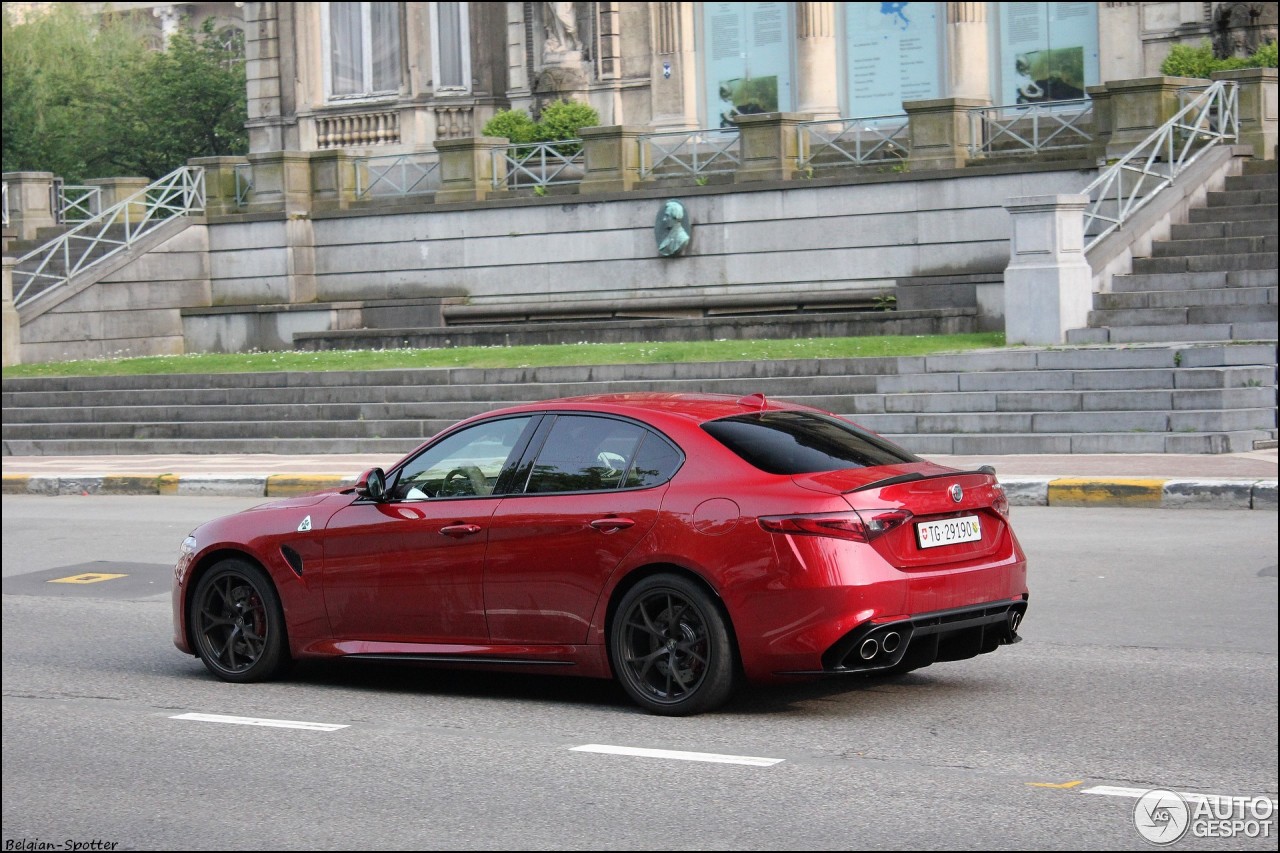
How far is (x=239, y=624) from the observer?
8820 mm

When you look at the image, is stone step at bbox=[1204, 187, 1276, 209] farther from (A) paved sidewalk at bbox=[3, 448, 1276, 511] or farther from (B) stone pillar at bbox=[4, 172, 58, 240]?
(B) stone pillar at bbox=[4, 172, 58, 240]

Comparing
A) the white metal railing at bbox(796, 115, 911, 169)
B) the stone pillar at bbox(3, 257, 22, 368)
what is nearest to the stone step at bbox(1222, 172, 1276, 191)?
the white metal railing at bbox(796, 115, 911, 169)

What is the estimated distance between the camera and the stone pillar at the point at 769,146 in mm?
27844

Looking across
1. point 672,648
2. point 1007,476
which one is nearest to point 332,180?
point 1007,476

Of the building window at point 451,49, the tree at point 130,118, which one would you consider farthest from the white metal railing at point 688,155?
the tree at point 130,118

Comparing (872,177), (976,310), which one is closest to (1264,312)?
(976,310)

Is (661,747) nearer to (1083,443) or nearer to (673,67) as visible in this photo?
(1083,443)

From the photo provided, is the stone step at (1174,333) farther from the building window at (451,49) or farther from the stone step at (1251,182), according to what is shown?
the building window at (451,49)

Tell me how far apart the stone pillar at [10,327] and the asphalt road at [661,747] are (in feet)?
66.8

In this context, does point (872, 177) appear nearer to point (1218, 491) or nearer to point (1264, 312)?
point (1264, 312)

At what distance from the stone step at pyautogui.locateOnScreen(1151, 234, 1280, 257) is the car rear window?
601 inches

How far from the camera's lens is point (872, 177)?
89.0 ft

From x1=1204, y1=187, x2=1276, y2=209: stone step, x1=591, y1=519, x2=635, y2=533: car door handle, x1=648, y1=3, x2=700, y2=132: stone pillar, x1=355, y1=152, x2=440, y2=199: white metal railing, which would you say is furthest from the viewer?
x1=648, y1=3, x2=700, y2=132: stone pillar

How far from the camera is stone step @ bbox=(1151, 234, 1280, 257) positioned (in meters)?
21.9
